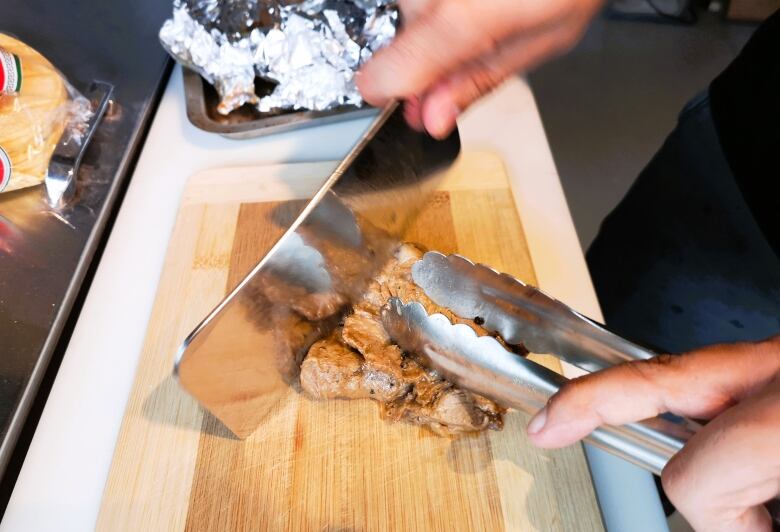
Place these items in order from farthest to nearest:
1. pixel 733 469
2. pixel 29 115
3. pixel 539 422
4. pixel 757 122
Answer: pixel 29 115
pixel 757 122
pixel 539 422
pixel 733 469

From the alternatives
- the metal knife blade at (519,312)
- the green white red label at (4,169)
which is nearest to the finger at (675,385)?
the metal knife blade at (519,312)

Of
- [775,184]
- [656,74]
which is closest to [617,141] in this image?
[656,74]

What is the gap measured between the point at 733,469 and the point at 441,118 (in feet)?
2.12

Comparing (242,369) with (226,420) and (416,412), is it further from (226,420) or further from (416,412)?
(416,412)

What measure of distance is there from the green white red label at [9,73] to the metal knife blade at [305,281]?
89cm

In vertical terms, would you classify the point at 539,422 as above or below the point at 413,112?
below

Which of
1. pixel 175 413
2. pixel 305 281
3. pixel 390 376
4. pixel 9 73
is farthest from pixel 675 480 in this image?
pixel 9 73

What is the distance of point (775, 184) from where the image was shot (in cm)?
113

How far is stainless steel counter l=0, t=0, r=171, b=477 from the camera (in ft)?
3.66

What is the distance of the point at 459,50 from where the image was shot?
884mm

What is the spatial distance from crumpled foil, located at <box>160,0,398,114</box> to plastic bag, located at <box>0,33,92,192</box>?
29 cm

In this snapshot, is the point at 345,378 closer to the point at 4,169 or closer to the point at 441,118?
the point at 441,118

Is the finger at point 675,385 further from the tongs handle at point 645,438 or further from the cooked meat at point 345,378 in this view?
the cooked meat at point 345,378

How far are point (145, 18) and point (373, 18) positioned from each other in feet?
2.76
